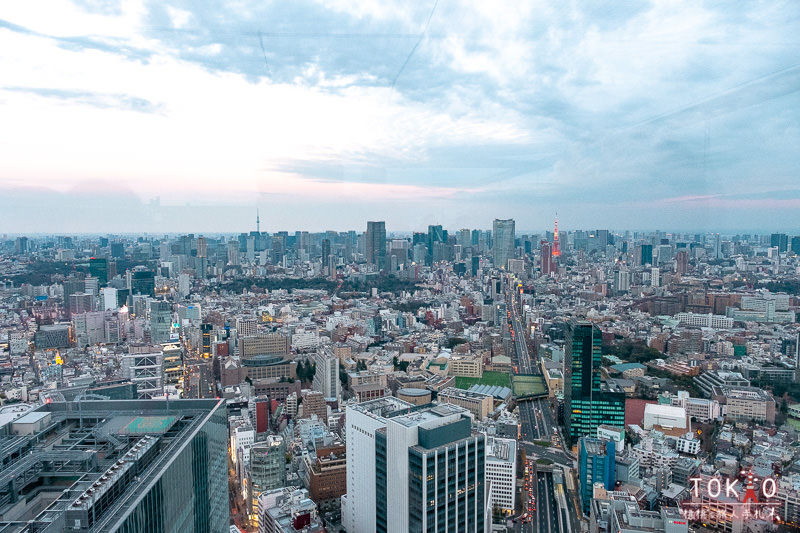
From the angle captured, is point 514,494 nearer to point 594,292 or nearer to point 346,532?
point 346,532

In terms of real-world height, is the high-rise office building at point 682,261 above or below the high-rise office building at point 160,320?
above

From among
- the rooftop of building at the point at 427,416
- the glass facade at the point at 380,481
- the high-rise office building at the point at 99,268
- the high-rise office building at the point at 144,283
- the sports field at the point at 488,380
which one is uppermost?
the high-rise office building at the point at 99,268

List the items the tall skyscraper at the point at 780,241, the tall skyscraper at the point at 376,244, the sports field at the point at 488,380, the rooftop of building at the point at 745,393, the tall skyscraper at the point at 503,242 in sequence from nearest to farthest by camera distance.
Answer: the tall skyscraper at the point at 780,241 < the rooftop of building at the point at 745,393 < the sports field at the point at 488,380 < the tall skyscraper at the point at 503,242 < the tall skyscraper at the point at 376,244

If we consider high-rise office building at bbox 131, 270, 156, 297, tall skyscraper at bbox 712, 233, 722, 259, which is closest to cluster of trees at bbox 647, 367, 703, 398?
tall skyscraper at bbox 712, 233, 722, 259

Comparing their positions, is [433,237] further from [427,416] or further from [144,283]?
[427,416]

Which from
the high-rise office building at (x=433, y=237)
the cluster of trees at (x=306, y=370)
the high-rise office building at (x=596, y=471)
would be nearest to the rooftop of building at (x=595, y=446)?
the high-rise office building at (x=596, y=471)

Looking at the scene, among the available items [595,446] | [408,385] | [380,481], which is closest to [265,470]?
[380,481]

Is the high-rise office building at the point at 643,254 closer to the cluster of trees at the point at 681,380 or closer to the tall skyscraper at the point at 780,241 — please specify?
the cluster of trees at the point at 681,380

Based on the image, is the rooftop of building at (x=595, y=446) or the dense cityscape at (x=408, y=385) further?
the rooftop of building at (x=595, y=446)
